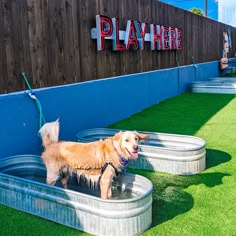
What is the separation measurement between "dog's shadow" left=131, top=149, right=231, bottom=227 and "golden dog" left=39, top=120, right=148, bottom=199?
24.0 inches

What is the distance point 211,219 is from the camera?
136 inches

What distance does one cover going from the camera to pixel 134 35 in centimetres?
844

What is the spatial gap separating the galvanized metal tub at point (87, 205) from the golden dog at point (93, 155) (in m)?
0.30

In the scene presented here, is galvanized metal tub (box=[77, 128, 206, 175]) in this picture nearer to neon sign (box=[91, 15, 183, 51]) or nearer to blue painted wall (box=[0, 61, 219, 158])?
blue painted wall (box=[0, 61, 219, 158])

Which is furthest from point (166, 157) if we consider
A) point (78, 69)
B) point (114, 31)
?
point (114, 31)

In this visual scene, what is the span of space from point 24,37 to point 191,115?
496 centimetres

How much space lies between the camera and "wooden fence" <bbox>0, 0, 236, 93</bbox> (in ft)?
16.5

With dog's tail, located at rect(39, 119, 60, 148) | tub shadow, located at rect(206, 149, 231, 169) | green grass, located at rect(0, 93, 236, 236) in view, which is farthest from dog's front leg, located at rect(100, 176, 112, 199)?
tub shadow, located at rect(206, 149, 231, 169)

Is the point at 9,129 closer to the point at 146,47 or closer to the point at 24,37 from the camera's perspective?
the point at 24,37

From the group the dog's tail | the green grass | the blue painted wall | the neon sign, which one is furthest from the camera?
the neon sign

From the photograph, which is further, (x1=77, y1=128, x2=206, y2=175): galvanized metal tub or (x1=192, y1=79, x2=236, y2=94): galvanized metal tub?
(x1=192, y1=79, x2=236, y2=94): galvanized metal tub

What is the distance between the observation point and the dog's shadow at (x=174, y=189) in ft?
11.9

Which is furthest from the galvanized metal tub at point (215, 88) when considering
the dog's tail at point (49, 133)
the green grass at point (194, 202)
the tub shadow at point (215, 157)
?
the dog's tail at point (49, 133)

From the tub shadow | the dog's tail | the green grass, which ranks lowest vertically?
the green grass
